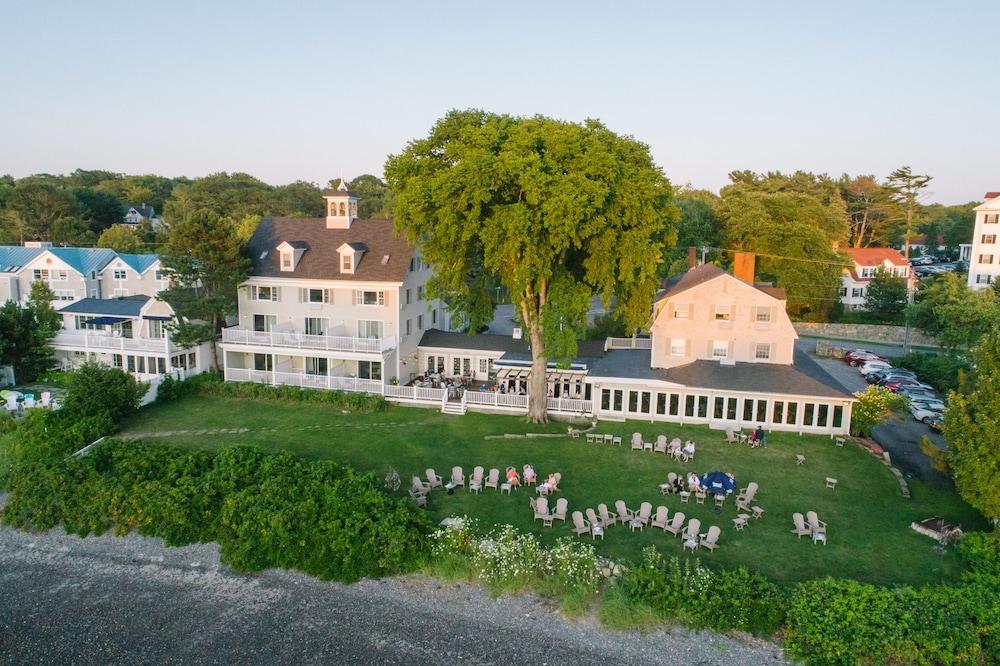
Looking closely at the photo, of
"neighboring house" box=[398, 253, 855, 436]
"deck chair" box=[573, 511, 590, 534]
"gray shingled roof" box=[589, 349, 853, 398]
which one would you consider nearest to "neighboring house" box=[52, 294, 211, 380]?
"neighboring house" box=[398, 253, 855, 436]

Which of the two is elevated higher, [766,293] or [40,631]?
[766,293]

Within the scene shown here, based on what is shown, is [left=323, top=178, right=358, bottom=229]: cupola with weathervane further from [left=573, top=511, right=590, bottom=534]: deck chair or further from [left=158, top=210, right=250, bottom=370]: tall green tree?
[left=573, top=511, right=590, bottom=534]: deck chair

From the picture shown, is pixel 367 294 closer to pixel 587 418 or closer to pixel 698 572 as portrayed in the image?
pixel 587 418

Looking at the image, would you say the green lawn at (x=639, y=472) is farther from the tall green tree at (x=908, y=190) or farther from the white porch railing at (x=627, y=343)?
the tall green tree at (x=908, y=190)

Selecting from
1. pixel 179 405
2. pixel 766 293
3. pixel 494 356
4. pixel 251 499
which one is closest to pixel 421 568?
pixel 251 499

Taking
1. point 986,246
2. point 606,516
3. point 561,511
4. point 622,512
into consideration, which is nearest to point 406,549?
point 561,511

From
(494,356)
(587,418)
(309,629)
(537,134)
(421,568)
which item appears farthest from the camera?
(494,356)

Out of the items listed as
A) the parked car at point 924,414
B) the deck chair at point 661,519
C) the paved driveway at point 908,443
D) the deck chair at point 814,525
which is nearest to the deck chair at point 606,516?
the deck chair at point 661,519
